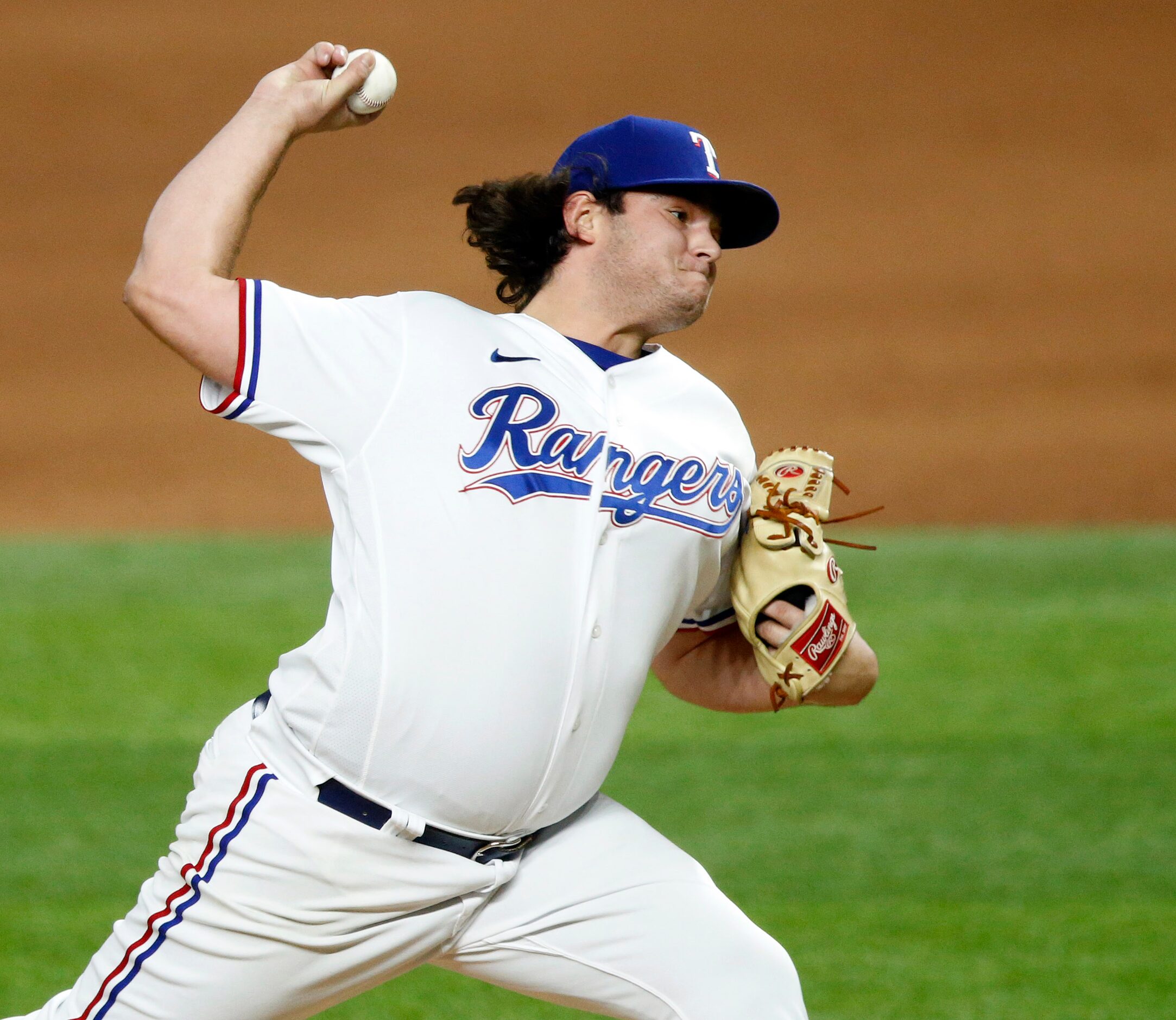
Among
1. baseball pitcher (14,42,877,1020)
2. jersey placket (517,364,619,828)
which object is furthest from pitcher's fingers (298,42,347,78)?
jersey placket (517,364,619,828)

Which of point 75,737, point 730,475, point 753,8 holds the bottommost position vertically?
point 75,737

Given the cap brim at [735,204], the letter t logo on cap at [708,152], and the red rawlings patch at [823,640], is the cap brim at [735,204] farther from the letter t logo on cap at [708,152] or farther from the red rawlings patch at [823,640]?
the red rawlings patch at [823,640]

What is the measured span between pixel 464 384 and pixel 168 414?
10199 millimetres

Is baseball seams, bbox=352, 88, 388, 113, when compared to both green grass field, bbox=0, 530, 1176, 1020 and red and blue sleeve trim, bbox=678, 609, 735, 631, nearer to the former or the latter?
red and blue sleeve trim, bbox=678, 609, 735, 631

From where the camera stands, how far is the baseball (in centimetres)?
239

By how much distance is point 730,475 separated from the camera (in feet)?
8.32

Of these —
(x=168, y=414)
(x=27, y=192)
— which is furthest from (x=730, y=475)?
(x=27, y=192)

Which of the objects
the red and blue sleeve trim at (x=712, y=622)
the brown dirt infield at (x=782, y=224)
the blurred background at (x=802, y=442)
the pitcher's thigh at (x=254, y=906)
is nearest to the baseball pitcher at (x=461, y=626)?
the pitcher's thigh at (x=254, y=906)

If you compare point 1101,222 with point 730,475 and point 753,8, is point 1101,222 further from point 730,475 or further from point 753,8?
point 730,475

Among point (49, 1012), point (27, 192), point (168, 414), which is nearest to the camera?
point (49, 1012)

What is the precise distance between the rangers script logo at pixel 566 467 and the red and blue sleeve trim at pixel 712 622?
31 centimetres

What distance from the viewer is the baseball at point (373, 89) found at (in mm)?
2389

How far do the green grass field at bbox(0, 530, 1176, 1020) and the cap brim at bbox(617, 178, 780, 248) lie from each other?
2078 mm

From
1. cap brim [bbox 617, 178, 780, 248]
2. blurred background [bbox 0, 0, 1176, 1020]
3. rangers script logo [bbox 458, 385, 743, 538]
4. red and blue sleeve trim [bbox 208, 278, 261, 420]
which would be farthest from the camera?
blurred background [bbox 0, 0, 1176, 1020]
